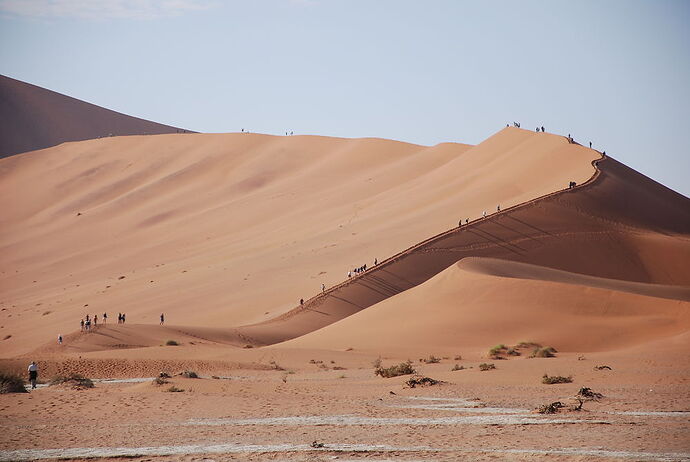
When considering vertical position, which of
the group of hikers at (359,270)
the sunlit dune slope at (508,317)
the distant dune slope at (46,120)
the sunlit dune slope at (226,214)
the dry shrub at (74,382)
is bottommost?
the dry shrub at (74,382)

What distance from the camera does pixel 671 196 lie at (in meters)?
58.0

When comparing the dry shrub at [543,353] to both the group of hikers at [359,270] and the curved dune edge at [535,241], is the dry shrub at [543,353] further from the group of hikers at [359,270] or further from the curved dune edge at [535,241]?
the group of hikers at [359,270]

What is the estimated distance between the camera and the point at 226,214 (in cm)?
7025

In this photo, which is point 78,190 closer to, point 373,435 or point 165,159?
point 165,159

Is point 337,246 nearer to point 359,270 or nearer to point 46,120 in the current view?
point 359,270

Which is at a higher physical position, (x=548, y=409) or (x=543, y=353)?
(x=543, y=353)

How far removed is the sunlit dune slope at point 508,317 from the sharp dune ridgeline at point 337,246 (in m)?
0.09

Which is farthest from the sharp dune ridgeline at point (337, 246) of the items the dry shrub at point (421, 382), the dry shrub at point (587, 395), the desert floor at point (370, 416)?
the dry shrub at point (587, 395)

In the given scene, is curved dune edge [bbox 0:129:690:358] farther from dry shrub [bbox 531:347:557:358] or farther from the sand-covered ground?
dry shrub [bbox 531:347:557:358]

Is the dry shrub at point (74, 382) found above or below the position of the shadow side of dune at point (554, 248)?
below

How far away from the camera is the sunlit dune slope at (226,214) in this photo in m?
45.6

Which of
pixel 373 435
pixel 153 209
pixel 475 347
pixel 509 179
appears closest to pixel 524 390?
pixel 373 435

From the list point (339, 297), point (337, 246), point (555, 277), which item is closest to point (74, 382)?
point (555, 277)

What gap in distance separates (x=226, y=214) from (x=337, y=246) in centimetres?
2175
